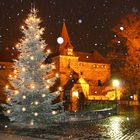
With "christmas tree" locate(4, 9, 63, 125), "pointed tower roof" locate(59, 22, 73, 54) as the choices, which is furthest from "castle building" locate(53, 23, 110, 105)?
"christmas tree" locate(4, 9, 63, 125)

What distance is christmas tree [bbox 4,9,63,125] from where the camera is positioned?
24969 mm

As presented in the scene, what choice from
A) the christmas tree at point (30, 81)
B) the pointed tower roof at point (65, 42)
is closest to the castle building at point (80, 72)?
the pointed tower roof at point (65, 42)

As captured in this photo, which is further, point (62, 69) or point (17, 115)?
point (62, 69)

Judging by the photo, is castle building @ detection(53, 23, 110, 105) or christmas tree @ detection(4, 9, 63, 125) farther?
castle building @ detection(53, 23, 110, 105)

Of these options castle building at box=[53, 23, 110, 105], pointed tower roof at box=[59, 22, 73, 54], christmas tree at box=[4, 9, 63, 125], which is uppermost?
pointed tower roof at box=[59, 22, 73, 54]

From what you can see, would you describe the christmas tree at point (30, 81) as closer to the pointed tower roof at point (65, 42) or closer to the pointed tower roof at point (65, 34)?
the pointed tower roof at point (65, 42)

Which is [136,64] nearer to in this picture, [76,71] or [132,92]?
[132,92]

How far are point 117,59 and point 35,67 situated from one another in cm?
3347

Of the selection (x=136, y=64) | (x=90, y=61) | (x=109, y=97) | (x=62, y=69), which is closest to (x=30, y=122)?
(x=136, y=64)

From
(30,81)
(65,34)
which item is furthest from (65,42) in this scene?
(30,81)

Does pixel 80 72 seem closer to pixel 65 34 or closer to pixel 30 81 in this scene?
pixel 65 34

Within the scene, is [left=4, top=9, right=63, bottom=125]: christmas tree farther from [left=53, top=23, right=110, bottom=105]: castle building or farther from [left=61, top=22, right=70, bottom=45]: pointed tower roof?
[left=61, top=22, right=70, bottom=45]: pointed tower roof

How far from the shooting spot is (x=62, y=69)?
91.2 m

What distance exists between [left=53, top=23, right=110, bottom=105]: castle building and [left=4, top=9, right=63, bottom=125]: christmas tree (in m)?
49.9
